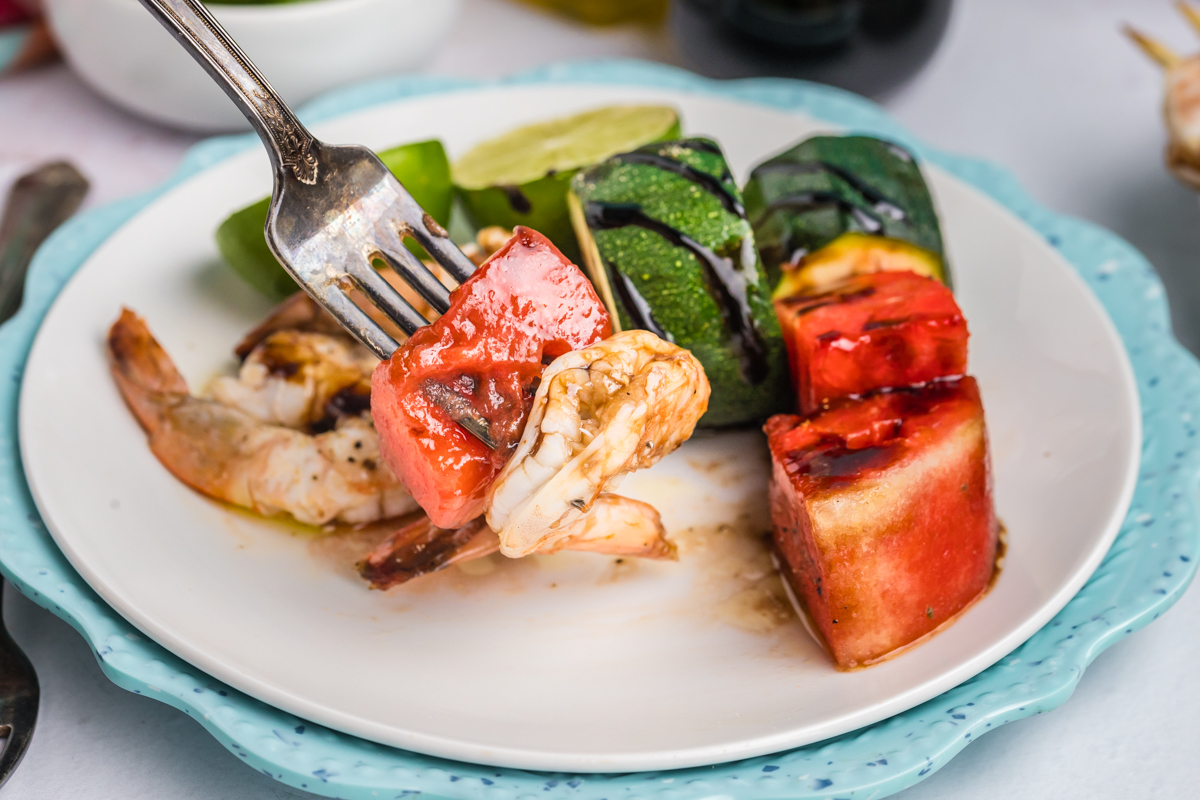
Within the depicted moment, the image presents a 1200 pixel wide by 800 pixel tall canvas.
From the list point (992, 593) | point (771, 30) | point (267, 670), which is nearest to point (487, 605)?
point (267, 670)

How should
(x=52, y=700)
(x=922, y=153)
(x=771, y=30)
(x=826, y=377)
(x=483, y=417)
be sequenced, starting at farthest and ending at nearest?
(x=771, y=30) → (x=922, y=153) → (x=826, y=377) → (x=52, y=700) → (x=483, y=417)

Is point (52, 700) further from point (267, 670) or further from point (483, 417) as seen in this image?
point (483, 417)

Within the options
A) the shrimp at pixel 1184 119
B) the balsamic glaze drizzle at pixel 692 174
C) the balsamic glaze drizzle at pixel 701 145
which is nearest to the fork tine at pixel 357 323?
the balsamic glaze drizzle at pixel 692 174

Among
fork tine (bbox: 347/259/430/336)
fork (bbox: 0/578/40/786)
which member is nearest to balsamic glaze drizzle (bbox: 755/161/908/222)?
fork tine (bbox: 347/259/430/336)

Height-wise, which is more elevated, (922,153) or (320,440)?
(320,440)

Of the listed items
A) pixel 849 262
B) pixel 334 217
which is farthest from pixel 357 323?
pixel 849 262

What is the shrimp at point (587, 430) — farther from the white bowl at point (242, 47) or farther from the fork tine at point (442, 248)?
the white bowl at point (242, 47)
